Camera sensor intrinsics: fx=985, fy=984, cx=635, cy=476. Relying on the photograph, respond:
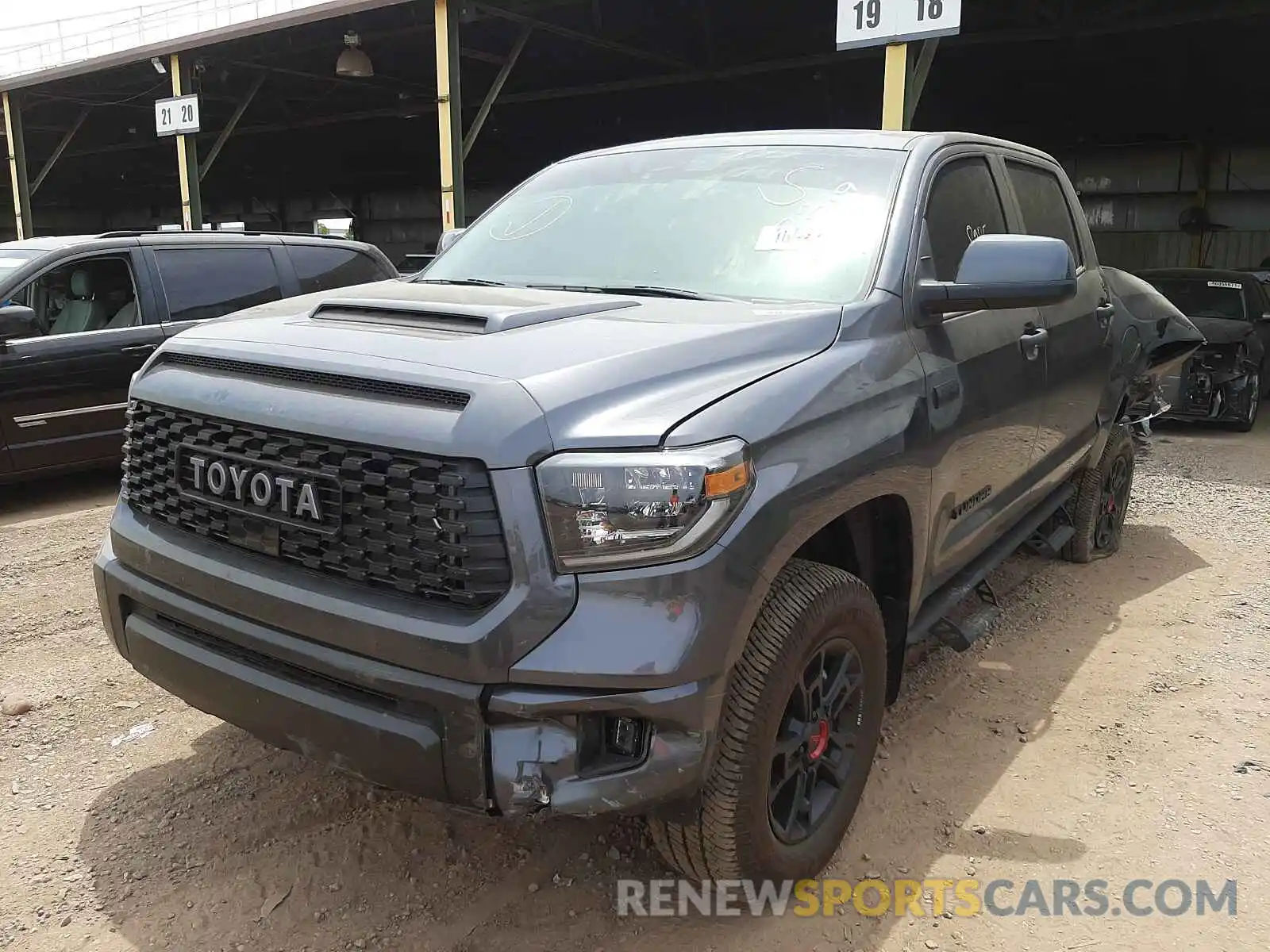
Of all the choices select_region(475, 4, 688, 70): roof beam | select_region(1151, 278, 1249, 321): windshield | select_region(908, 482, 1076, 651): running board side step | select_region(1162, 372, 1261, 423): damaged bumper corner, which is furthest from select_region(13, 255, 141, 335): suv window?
select_region(1151, 278, 1249, 321): windshield

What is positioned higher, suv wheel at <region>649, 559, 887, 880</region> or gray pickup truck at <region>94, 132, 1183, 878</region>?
gray pickup truck at <region>94, 132, 1183, 878</region>

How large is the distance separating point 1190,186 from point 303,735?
22.1 meters

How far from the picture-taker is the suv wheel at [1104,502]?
5152 mm

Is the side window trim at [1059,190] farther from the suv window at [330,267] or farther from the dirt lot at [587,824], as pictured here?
the suv window at [330,267]

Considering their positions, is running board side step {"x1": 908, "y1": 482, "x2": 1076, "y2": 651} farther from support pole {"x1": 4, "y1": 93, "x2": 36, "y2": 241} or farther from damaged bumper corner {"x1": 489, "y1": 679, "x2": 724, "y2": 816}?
support pole {"x1": 4, "y1": 93, "x2": 36, "y2": 241}

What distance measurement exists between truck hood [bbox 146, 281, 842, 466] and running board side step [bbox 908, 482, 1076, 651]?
44.7 inches

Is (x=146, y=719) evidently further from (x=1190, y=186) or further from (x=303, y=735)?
(x=1190, y=186)

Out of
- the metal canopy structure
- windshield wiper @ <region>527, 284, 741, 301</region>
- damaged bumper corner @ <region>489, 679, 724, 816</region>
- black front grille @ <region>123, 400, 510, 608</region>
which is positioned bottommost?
damaged bumper corner @ <region>489, 679, 724, 816</region>

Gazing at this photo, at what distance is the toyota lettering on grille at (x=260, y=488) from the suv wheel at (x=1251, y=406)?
32.9 feet

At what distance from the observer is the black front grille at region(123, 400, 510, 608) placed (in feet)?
6.44

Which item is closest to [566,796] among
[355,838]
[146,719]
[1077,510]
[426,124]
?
[355,838]

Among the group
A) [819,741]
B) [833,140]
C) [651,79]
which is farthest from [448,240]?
[651,79]

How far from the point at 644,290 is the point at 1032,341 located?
1.56m

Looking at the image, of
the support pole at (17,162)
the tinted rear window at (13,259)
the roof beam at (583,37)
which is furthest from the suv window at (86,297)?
the support pole at (17,162)
